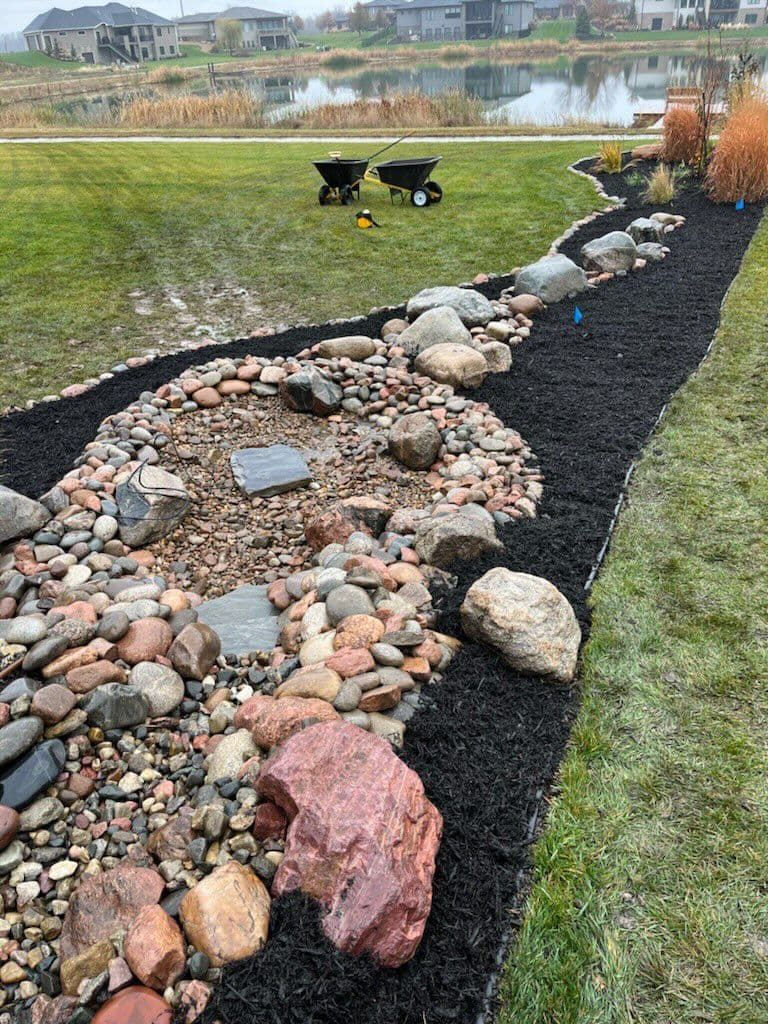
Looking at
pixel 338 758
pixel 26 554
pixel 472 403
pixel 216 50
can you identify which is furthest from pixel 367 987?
pixel 216 50

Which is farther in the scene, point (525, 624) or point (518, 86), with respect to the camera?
point (518, 86)

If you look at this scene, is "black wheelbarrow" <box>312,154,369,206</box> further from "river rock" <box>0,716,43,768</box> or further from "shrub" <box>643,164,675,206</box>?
"river rock" <box>0,716,43,768</box>

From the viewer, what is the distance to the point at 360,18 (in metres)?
75.7

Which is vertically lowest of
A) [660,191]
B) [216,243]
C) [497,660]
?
[497,660]

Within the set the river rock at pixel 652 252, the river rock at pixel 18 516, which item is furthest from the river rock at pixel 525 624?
the river rock at pixel 652 252

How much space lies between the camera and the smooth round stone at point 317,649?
263 cm

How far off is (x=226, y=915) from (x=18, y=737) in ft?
2.95

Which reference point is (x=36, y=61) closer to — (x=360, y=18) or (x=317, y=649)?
(x=360, y=18)

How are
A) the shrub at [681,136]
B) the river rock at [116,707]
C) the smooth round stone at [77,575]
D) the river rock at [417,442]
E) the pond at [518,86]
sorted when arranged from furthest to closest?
the pond at [518,86] < the shrub at [681,136] < the river rock at [417,442] < the smooth round stone at [77,575] < the river rock at [116,707]

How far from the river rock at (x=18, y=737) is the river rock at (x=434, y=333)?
149 inches

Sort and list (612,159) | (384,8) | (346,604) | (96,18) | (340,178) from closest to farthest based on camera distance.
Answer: (346,604) → (340,178) → (612,159) → (96,18) → (384,8)

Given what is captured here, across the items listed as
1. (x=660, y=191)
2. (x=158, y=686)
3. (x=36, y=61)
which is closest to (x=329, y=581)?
(x=158, y=686)

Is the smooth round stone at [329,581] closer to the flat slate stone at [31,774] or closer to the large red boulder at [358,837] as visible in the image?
the large red boulder at [358,837]

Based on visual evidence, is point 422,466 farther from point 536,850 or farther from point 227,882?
point 227,882
